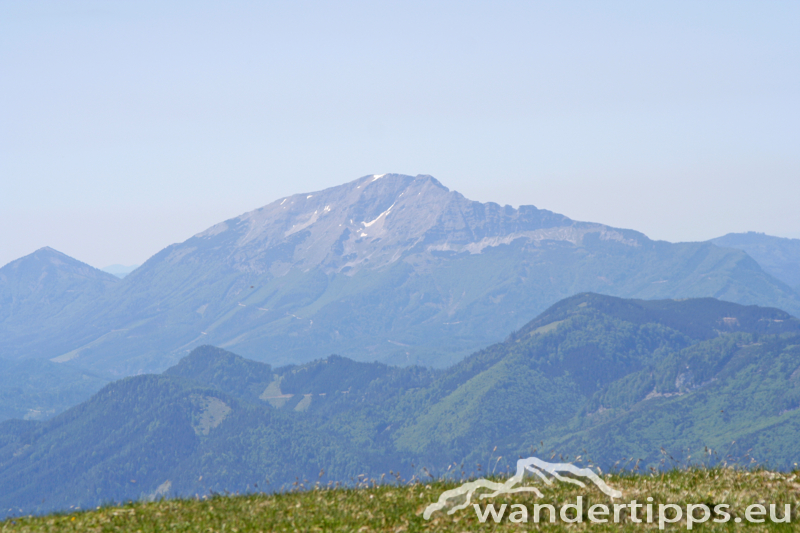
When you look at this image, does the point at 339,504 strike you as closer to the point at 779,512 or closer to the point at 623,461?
the point at 623,461

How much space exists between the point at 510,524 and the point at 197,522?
28.4ft

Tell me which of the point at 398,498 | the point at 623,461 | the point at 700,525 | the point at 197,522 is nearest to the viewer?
the point at 700,525

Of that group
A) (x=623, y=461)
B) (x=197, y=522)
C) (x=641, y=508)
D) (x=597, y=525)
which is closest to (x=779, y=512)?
(x=641, y=508)

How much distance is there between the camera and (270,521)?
2119cm

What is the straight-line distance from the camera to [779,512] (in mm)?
20375

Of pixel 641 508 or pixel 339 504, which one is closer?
pixel 641 508

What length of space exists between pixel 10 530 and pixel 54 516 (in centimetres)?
199

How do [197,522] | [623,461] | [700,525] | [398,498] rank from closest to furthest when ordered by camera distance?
[700,525] → [197,522] → [398,498] → [623,461]

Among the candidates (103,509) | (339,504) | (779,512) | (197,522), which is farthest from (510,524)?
(103,509)

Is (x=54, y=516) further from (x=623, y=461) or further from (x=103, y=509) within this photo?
(x=623, y=461)

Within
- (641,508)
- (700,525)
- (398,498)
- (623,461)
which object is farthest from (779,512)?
(398,498)

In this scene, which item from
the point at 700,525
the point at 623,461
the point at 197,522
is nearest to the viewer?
the point at 700,525

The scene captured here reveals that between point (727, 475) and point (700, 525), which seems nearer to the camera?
point (700, 525)

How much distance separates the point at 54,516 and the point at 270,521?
761cm
